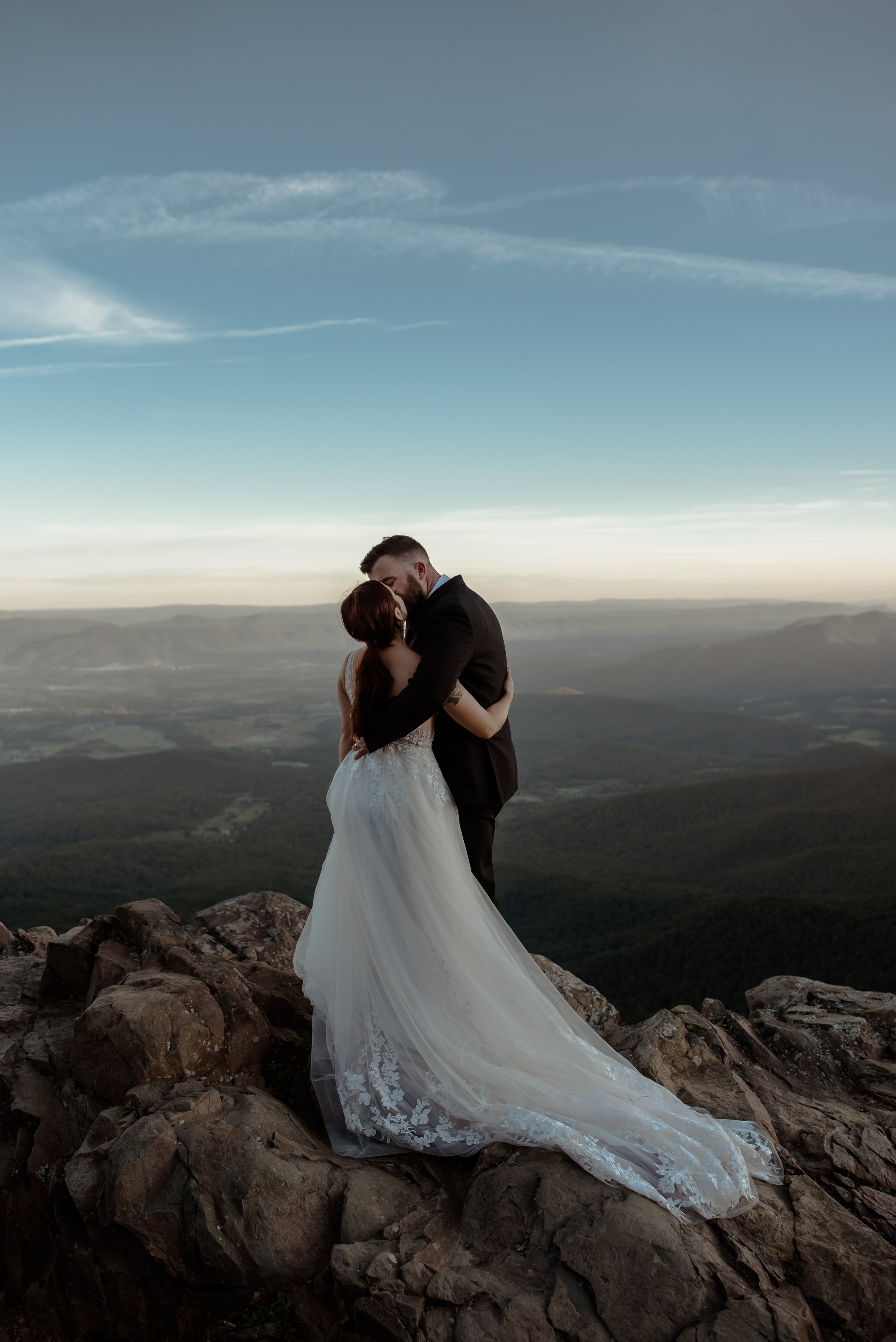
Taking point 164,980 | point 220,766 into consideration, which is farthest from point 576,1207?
point 220,766

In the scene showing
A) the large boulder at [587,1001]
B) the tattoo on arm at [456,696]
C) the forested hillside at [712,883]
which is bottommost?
the forested hillside at [712,883]

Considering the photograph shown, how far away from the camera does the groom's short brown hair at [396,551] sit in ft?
18.2

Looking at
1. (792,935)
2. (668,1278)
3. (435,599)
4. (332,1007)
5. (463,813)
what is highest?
(435,599)

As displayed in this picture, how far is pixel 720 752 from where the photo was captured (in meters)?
158

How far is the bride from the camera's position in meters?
4.73

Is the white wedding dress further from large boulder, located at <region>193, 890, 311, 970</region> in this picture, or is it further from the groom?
large boulder, located at <region>193, 890, 311, 970</region>

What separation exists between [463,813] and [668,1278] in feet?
9.62

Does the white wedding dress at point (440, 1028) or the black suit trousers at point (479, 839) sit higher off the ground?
the black suit trousers at point (479, 839)

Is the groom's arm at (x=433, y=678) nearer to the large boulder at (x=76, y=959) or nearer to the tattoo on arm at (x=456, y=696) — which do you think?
the tattoo on arm at (x=456, y=696)

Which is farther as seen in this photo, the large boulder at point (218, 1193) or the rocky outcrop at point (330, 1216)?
the large boulder at point (218, 1193)

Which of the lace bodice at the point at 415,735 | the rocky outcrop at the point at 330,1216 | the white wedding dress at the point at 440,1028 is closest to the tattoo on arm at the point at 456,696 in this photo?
the lace bodice at the point at 415,735

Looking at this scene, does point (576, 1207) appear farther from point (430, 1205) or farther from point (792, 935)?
point (792, 935)

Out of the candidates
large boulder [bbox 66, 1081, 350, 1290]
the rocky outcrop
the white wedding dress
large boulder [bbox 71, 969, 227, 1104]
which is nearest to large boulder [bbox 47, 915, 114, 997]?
the rocky outcrop

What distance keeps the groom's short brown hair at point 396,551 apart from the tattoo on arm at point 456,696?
40.9 inches
